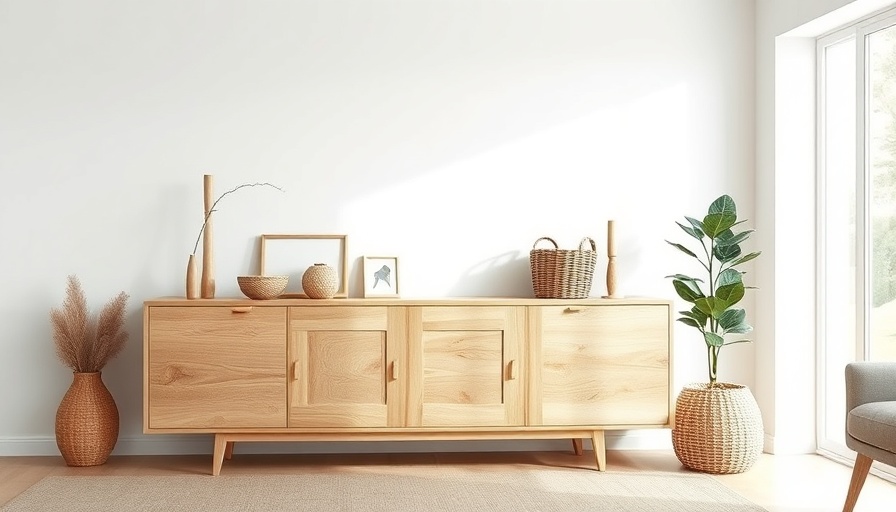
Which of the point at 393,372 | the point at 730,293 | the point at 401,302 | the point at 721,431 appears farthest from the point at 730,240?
the point at 393,372

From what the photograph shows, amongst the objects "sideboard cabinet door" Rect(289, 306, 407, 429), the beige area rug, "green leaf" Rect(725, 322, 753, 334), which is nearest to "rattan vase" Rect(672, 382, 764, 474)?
the beige area rug

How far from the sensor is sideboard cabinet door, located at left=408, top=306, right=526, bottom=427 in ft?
12.4

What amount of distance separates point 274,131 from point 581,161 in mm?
1428

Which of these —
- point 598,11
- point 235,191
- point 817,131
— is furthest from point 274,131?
point 817,131

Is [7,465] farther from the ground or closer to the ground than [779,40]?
closer to the ground

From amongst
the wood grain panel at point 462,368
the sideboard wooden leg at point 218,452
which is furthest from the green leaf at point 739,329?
the sideboard wooden leg at point 218,452

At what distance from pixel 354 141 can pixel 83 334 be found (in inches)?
57.1

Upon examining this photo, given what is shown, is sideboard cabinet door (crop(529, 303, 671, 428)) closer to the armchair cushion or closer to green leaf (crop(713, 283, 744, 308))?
green leaf (crop(713, 283, 744, 308))

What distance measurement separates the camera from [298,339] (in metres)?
3.75

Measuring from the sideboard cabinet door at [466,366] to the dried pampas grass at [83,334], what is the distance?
130 cm

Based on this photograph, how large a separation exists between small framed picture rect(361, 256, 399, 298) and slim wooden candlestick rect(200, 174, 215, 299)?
67cm

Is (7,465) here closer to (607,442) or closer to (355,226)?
(355,226)

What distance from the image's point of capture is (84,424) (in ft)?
12.7

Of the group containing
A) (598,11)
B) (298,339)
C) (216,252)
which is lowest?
(298,339)
